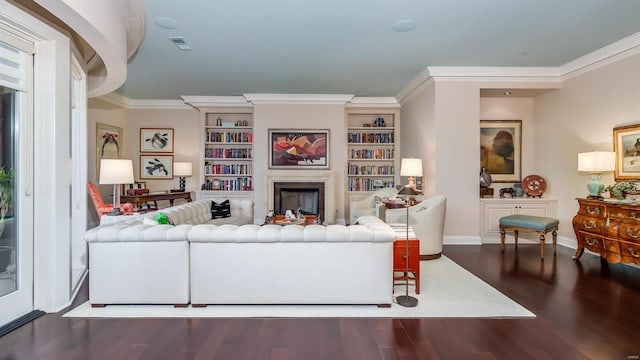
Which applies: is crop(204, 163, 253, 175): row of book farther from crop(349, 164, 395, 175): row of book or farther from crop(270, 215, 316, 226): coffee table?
crop(270, 215, 316, 226): coffee table

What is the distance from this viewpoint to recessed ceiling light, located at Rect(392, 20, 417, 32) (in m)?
3.58

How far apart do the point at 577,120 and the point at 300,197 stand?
512 cm

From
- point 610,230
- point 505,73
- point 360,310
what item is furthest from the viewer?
point 505,73

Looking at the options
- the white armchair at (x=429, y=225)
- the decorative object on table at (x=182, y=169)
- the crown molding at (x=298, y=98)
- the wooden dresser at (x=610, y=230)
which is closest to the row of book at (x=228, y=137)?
the decorative object on table at (x=182, y=169)

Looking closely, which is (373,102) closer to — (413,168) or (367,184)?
(367,184)

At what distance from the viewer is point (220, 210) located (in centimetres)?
533

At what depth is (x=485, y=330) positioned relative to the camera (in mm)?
2455

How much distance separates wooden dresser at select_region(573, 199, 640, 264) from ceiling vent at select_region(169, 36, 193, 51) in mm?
5630

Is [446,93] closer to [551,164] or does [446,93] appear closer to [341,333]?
[551,164]

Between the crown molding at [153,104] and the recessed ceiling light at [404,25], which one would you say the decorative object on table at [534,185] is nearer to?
the recessed ceiling light at [404,25]

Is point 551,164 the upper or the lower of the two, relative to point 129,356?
upper

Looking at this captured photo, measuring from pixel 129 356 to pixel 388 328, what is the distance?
5.98 ft

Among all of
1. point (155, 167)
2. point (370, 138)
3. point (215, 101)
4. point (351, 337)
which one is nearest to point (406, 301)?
Result: point (351, 337)

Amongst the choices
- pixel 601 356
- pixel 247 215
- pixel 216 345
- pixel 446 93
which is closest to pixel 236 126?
pixel 247 215
